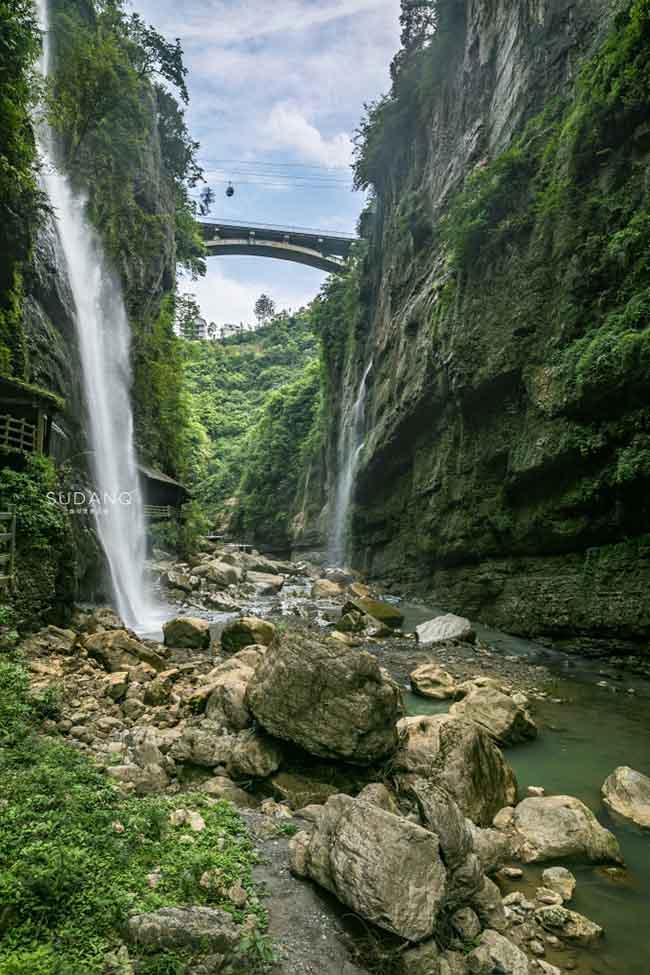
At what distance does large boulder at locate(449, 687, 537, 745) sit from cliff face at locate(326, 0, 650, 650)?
4.58m

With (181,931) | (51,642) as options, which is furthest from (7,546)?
(181,931)

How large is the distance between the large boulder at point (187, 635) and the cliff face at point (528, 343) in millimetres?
8091

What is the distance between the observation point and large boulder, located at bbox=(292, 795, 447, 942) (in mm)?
2982

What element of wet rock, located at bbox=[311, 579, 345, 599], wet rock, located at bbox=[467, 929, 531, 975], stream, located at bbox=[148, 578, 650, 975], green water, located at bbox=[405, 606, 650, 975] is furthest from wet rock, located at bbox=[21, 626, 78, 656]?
wet rock, located at bbox=[311, 579, 345, 599]

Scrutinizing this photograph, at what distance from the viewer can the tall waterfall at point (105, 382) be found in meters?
16.6

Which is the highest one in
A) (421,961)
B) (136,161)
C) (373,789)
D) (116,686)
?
(136,161)

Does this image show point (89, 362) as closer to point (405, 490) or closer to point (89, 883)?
point (405, 490)

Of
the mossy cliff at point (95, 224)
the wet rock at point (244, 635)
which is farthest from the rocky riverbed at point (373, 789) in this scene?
the mossy cliff at point (95, 224)

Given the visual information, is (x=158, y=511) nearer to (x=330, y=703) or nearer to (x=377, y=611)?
(x=377, y=611)

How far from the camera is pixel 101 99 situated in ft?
68.4

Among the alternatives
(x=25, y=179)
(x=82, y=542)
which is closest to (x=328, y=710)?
(x=82, y=542)

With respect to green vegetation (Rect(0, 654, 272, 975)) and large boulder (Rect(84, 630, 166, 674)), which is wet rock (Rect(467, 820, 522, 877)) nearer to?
green vegetation (Rect(0, 654, 272, 975))

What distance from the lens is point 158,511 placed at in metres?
24.4

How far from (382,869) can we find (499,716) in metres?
4.31
